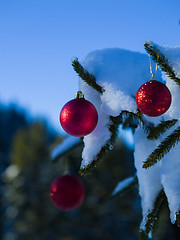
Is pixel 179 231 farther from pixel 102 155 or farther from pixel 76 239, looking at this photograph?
pixel 76 239

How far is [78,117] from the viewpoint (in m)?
0.67

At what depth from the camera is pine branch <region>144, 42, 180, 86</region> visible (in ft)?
2.15

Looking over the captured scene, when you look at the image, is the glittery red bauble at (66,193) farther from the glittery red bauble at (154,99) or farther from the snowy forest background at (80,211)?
the snowy forest background at (80,211)

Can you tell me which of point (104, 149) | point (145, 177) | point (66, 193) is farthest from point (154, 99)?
point (66, 193)

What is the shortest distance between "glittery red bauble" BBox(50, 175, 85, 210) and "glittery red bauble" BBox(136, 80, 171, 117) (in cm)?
95

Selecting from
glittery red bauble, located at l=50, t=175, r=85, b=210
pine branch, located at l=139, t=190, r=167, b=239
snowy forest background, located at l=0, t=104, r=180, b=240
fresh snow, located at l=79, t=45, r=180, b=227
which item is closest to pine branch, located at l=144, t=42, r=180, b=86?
fresh snow, located at l=79, t=45, r=180, b=227

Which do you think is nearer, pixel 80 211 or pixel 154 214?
pixel 154 214

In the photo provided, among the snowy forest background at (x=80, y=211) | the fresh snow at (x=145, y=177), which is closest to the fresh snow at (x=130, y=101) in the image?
the fresh snow at (x=145, y=177)

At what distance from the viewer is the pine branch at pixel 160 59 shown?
0.66m

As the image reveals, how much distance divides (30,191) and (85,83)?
36.5ft

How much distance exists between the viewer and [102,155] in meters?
0.73

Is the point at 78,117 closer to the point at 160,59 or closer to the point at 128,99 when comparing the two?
the point at 128,99

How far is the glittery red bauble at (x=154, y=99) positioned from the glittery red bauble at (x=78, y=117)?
15 centimetres

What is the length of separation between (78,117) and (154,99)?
0.74ft
